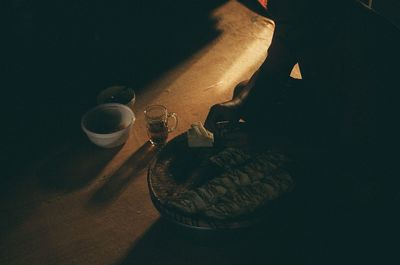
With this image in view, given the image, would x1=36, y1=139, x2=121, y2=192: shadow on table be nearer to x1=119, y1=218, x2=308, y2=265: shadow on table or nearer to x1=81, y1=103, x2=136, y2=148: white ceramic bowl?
x1=81, y1=103, x2=136, y2=148: white ceramic bowl

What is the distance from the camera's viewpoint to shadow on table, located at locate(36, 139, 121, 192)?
389cm

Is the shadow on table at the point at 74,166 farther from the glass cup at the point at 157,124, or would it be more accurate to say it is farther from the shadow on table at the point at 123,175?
the glass cup at the point at 157,124

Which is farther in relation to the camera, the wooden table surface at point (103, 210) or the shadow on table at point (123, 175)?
the shadow on table at point (123, 175)

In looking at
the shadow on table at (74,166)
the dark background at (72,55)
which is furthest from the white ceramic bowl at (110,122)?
the dark background at (72,55)

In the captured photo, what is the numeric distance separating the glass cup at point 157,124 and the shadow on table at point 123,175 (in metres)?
0.16

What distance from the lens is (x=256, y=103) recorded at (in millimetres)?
3631

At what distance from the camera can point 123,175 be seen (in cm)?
394

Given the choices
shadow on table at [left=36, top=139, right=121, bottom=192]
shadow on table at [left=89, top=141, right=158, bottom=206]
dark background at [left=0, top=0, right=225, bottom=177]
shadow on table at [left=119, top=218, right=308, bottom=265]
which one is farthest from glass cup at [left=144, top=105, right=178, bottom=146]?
shadow on table at [left=119, top=218, right=308, bottom=265]

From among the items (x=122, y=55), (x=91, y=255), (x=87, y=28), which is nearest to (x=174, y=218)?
(x=91, y=255)

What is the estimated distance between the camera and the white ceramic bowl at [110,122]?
4.00m

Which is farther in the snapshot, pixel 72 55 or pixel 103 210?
pixel 72 55

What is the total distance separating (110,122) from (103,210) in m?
1.07

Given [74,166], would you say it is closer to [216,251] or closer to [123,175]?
[123,175]

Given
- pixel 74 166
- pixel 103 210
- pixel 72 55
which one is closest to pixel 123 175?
pixel 103 210
